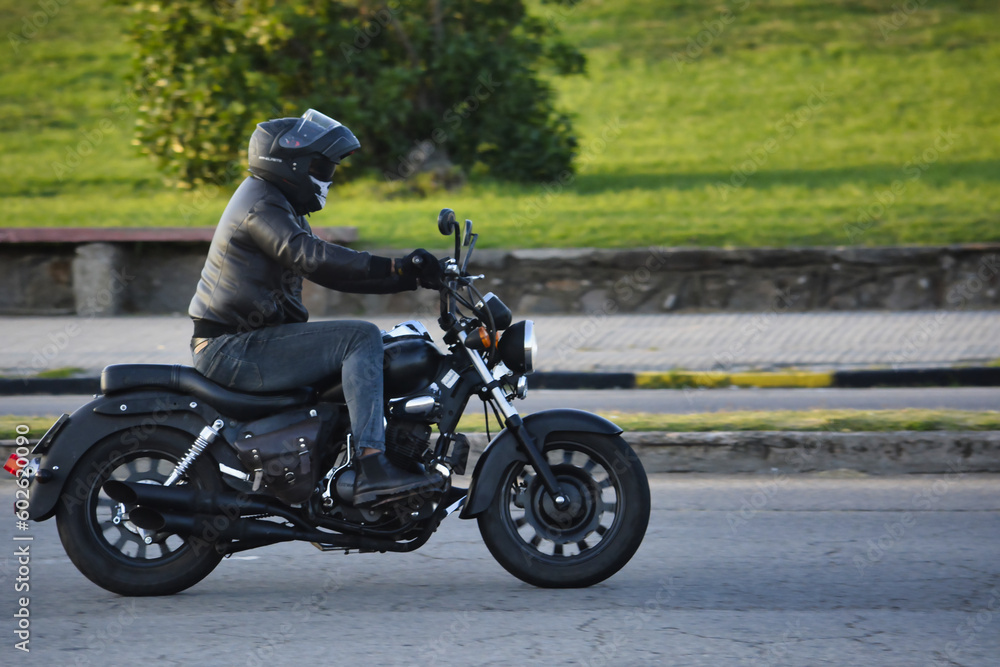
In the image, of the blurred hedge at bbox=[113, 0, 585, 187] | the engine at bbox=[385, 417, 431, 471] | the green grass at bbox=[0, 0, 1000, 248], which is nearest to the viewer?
the engine at bbox=[385, 417, 431, 471]

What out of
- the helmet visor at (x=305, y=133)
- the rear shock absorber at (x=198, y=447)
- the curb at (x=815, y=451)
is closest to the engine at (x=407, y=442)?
the rear shock absorber at (x=198, y=447)

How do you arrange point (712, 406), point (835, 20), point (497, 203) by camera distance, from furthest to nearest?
point (835, 20) < point (497, 203) < point (712, 406)

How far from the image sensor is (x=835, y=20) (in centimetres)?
3162

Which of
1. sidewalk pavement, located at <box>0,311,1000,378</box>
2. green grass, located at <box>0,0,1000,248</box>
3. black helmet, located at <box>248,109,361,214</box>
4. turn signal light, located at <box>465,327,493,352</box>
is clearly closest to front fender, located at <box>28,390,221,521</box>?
black helmet, located at <box>248,109,361,214</box>

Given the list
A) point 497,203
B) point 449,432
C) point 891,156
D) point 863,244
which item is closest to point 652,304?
point 863,244

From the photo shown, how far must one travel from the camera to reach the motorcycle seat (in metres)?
4.52

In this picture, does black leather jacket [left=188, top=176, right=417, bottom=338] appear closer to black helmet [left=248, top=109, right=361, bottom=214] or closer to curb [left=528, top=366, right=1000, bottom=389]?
black helmet [left=248, top=109, right=361, bottom=214]

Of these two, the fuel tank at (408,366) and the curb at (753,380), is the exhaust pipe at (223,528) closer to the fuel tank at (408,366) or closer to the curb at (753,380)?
the fuel tank at (408,366)

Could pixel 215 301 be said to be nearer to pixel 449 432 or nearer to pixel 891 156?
pixel 449 432

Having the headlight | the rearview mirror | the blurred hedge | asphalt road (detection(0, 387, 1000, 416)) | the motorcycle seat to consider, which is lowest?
asphalt road (detection(0, 387, 1000, 416))

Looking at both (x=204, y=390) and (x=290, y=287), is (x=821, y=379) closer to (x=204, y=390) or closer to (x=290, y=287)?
(x=290, y=287)

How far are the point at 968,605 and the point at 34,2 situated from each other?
107ft

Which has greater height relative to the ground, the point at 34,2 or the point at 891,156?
Answer: the point at 34,2

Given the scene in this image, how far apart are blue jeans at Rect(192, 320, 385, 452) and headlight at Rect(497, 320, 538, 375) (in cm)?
49
